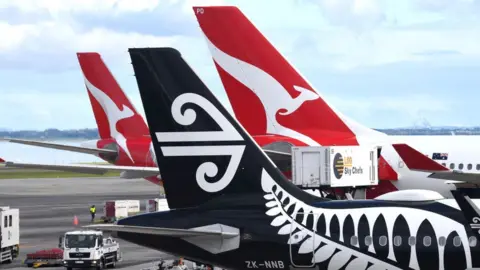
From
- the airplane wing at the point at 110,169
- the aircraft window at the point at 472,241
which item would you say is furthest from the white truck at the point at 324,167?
the aircraft window at the point at 472,241

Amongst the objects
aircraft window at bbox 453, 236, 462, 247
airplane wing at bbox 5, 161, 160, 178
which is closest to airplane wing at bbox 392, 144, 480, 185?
airplane wing at bbox 5, 161, 160, 178

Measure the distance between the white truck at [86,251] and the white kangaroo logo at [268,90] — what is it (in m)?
9.72

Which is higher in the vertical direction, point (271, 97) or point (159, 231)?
point (271, 97)

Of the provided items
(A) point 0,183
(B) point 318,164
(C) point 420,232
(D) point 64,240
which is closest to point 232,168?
(C) point 420,232

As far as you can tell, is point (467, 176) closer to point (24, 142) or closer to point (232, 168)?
point (232, 168)

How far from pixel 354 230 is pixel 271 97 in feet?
81.6

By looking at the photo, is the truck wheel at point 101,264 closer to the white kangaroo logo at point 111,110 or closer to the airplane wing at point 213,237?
the white kangaroo logo at point 111,110

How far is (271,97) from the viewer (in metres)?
50.7

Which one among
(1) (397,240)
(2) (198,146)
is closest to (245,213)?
(2) (198,146)

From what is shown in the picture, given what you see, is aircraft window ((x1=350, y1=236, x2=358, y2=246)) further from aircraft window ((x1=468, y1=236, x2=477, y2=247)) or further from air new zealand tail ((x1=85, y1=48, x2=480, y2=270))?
aircraft window ((x1=468, y1=236, x2=477, y2=247))

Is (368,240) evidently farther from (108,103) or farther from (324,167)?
(108,103)

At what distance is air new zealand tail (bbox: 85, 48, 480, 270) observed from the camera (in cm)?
2570

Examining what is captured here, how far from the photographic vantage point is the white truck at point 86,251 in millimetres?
50844

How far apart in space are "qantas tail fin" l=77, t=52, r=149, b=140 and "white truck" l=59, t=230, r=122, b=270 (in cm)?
1576
